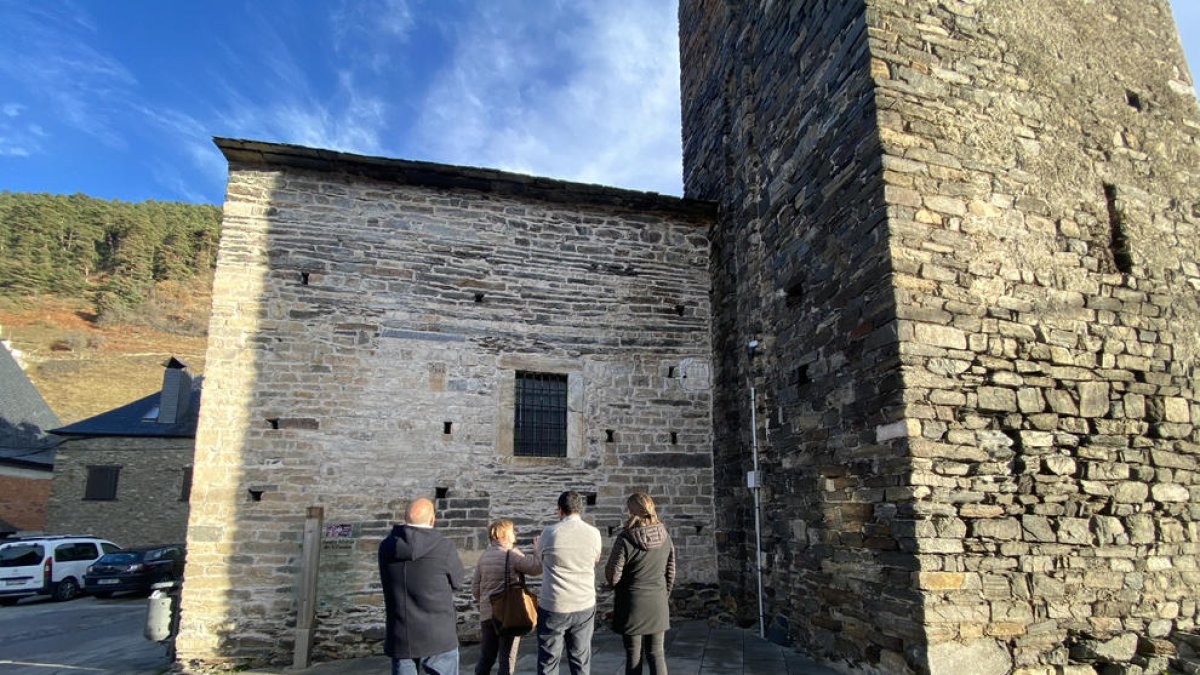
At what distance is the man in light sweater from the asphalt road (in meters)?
4.62

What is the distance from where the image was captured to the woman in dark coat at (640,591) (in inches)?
160

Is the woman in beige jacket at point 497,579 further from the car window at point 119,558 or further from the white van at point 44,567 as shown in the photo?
the white van at point 44,567

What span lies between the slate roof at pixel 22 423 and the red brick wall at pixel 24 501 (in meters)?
0.52

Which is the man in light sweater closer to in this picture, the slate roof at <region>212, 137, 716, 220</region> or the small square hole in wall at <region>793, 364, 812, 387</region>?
the small square hole in wall at <region>793, 364, 812, 387</region>

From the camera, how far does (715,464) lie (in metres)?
7.70

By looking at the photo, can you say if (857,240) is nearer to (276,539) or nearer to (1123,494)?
(1123,494)

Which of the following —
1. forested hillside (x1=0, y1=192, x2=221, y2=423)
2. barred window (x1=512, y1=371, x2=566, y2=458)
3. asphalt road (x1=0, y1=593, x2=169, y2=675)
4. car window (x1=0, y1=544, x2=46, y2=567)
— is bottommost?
asphalt road (x1=0, y1=593, x2=169, y2=675)

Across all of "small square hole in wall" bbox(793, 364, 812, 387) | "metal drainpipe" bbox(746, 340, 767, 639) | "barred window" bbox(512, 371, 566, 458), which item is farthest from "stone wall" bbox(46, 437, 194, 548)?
"small square hole in wall" bbox(793, 364, 812, 387)

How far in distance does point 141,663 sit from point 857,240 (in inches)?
321

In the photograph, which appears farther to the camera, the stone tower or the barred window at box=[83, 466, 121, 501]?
the barred window at box=[83, 466, 121, 501]

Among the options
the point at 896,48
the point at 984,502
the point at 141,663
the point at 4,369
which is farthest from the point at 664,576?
the point at 4,369

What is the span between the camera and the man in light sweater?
4016 millimetres

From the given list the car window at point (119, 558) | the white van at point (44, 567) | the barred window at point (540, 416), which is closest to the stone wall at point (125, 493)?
the white van at point (44, 567)

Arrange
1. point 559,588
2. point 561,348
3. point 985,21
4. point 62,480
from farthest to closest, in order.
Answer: point 62,480 → point 561,348 → point 985,21 → point 559,588
